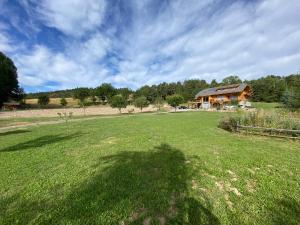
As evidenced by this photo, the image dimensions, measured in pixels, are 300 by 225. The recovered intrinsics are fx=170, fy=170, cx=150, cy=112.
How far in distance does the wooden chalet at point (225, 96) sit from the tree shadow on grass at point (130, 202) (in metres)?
52.3

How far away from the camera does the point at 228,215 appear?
3.30 meters

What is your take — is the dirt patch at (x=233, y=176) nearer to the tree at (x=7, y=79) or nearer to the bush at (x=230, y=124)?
the bush at (x=230, y=124)

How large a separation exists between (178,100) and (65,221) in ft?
151

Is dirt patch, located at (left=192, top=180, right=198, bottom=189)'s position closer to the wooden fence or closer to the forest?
the wooden fence

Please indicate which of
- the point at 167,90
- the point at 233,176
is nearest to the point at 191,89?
the point at 167,90

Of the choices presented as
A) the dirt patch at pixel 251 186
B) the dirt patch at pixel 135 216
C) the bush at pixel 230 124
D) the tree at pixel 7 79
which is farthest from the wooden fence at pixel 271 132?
the tree at pixel 7 79

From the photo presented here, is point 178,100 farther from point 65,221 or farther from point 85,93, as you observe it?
point 85,93

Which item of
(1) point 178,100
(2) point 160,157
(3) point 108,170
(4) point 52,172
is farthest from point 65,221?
(1) point 178,100

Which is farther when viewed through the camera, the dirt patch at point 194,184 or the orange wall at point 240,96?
the orange wall at point 240,96

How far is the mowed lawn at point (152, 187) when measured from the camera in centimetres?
329

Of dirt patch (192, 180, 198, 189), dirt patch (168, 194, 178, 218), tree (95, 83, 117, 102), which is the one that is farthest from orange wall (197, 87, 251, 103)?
tree (95, 83, 117, 102)

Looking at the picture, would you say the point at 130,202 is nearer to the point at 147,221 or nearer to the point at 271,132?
the point at 147,221

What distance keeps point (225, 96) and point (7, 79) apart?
6719cm

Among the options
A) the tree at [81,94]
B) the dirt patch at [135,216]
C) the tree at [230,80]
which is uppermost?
the tree at [230,80]
